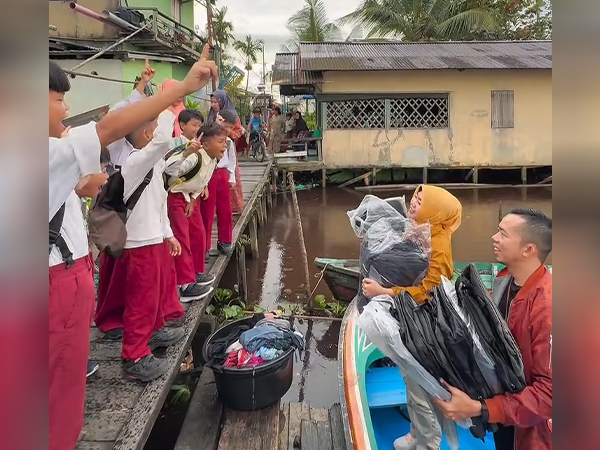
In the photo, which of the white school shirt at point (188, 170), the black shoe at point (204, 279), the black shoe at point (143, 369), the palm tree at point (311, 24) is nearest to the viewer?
the black shoe at point (143, 369)

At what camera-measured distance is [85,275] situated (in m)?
1.96

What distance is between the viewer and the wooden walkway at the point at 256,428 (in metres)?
3.04

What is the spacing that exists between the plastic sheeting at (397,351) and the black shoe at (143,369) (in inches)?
50.7

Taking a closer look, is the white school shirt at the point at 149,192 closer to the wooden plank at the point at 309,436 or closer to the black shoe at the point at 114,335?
the black shoe at the point at 114,335

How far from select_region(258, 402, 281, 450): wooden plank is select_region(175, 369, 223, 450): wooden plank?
0.28 m

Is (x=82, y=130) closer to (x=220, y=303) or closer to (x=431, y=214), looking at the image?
(x=431, y=214)

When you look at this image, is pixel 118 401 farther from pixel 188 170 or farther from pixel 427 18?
pixel 427 18

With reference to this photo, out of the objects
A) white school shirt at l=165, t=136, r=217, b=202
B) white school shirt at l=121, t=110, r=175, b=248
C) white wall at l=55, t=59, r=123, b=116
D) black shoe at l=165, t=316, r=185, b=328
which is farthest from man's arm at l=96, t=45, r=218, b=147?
white wall at l=55, t=59, r=123, b=116

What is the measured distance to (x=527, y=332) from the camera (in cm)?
182

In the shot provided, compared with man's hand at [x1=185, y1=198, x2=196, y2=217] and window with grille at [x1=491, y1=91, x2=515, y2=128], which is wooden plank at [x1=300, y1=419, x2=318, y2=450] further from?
window with grille at [x1=491, y1=91, x2=515, y2=128]

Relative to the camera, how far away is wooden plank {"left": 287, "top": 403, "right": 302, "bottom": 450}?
127 inches

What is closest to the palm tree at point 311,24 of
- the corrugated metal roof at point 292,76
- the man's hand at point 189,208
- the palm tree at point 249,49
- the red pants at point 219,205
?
the corrugated metal roof at point 292,76

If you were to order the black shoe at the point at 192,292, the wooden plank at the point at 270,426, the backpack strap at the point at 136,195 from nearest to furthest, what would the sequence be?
1. the backpack strap at the point at 136,195
2. the wooden plank at the point at 270,426
3. the black shoe at the point at 192,292
